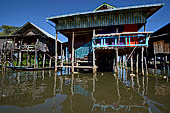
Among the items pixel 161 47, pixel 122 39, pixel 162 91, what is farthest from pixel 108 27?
pixel 162 91

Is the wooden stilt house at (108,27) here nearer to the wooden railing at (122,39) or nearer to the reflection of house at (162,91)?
the wooden railing at (122,39)

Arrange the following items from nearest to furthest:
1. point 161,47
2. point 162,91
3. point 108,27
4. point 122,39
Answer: point 162,91
point 122,39
point 108,27
point 161,47

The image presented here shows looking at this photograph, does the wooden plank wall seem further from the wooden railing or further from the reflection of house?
the reflection of house

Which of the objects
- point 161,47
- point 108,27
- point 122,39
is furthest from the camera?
point 161,47

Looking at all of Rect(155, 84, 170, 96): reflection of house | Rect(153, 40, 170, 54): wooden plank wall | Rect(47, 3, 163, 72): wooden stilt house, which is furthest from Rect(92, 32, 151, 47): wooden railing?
Rect(153, 40, 170, 54): wooden plank wall

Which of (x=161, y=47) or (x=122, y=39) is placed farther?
(x=161, y=47)

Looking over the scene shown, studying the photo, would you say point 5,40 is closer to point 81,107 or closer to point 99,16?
point 99,16

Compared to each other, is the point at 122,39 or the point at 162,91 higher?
the point at 122,39

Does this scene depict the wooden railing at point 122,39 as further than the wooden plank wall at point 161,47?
No

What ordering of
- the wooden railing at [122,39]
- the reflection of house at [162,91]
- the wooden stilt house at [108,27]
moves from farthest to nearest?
the wooden stilt house at [108,27], the wooden railing at [122,39], the reflection of house at [162,91]

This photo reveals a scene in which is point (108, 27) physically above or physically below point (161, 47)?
above

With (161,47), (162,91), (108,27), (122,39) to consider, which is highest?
(108,27)

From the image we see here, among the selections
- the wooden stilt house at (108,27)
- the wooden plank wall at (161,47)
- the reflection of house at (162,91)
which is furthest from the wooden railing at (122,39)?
the wooden plank wall at (161,47)

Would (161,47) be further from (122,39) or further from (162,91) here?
(162,91)
